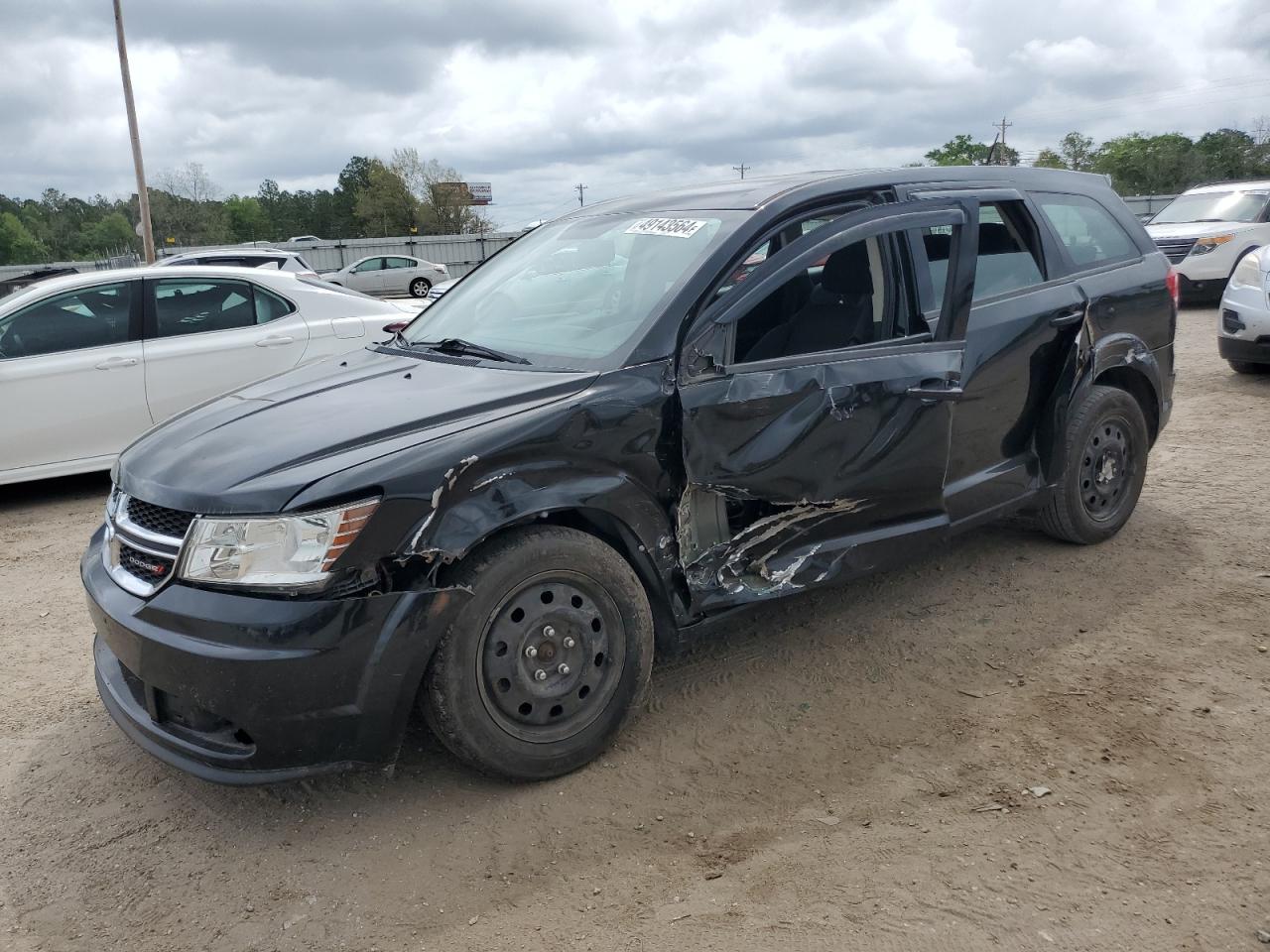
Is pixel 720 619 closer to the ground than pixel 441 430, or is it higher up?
closer to the ground

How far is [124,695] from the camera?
3.12m

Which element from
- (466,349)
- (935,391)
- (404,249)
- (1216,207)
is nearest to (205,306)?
(466,349)

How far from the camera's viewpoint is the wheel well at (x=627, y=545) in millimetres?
3092

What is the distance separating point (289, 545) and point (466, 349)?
127 centimetres

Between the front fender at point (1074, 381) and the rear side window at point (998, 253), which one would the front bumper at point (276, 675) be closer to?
the rear side window at point (998, 253)

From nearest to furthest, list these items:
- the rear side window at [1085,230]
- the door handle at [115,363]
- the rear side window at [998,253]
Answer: the rear side window at [998,253]
the rear side window at [1085,230]
the door handle at [115,363]

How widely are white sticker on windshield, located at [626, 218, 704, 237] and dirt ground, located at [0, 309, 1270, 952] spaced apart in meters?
1.66

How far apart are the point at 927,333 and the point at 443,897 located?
265cm

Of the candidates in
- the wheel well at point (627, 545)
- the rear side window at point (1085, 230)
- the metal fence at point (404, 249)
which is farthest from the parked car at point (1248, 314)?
the metal fence at point (404, 249)

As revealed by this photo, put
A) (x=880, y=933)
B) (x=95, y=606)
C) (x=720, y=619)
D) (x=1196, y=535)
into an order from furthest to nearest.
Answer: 1. (x=1196, y=535)
2. (x=720, y=619)
3. (x=95, y=606)
4. (x=880, y=933)

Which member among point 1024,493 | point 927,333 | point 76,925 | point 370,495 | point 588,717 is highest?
point 927,333

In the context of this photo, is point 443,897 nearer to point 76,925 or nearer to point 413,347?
point 76,925

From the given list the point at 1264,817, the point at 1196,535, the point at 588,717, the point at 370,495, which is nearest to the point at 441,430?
the point at 370,495

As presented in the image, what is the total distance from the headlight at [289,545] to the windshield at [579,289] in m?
0.98
